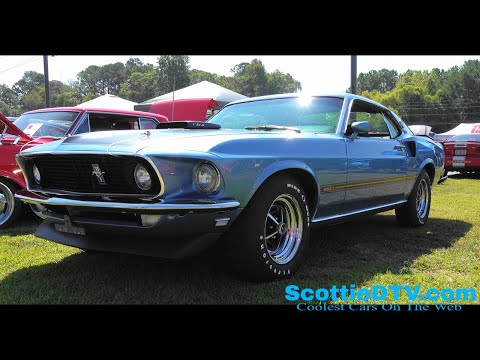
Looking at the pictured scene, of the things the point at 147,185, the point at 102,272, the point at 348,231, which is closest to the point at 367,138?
the point at 348,231

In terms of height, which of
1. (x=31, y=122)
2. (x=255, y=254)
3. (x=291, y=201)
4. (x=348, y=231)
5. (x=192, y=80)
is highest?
(x=192, y=80)

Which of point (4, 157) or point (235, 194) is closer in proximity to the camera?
point (235, 194)

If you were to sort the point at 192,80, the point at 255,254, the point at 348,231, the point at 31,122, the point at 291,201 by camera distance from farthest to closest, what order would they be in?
the point at 192,80 < the point at 31,122 < the point at 348,231 < the point at 291,201 < the point at 255,254

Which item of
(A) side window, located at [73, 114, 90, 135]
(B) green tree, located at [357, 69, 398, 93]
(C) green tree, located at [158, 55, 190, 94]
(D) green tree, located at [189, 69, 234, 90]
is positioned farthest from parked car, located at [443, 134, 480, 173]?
(B) green tree, located at [357, 69, 398, 93]

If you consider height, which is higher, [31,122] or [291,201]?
[31,122]

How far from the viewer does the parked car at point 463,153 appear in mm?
11266

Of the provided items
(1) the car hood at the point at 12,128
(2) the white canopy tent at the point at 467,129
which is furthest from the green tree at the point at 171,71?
(1) the car hood at the point at 12,128

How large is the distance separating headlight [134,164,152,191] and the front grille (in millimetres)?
24

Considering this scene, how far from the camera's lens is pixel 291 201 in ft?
10.6

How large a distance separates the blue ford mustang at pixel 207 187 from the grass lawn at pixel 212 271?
287 mm

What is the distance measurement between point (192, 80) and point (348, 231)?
3862 inches

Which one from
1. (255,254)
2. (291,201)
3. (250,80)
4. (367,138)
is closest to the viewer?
(255,254)

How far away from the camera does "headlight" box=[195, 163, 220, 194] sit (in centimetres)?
262
